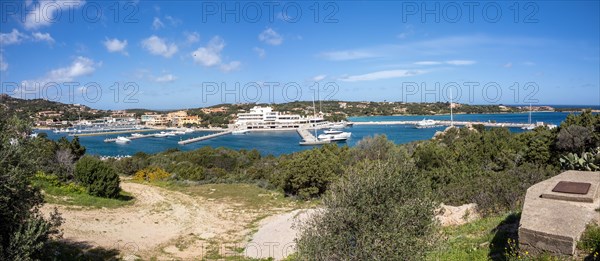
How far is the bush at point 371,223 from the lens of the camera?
5.90m

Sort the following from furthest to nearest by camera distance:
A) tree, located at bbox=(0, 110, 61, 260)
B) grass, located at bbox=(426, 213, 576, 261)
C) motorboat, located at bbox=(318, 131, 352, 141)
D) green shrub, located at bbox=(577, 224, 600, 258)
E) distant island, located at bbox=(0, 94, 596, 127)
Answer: distant island, located at bbox=(0, 94, 596, 127), motorboat, located at bbox=(318, 131, 352, 141), tree, located at bbox=(0, 110, 61, 260), grass, located at bbox=(426, 213, 576, 261), green shrub, located at bbox=(577, 224, 600, 258)

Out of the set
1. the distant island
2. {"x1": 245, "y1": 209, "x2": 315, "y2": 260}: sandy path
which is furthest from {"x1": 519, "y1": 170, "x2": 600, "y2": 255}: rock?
the distant island

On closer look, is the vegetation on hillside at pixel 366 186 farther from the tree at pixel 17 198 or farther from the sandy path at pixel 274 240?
the sandy path at pixel 274 240

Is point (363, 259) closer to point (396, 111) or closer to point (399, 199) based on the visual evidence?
point (399, 199)

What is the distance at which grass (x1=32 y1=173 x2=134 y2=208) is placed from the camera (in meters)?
15.7

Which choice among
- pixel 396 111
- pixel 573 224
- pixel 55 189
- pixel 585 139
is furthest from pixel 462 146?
pixel 396 111

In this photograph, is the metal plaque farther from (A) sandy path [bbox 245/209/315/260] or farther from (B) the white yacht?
(B) the white yacht

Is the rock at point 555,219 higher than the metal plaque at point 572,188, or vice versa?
the metal plaque at point 572,188

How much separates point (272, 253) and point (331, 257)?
5753 mm

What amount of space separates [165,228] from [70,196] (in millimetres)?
5785

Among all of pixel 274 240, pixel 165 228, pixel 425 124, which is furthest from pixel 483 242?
pixel 425 124

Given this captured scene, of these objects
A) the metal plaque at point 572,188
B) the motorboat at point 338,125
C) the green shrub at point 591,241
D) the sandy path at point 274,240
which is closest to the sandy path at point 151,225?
the sandy path at point 274,240

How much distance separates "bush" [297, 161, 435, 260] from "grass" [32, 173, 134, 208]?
523 inches

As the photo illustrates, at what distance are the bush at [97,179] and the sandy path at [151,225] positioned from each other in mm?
1420
